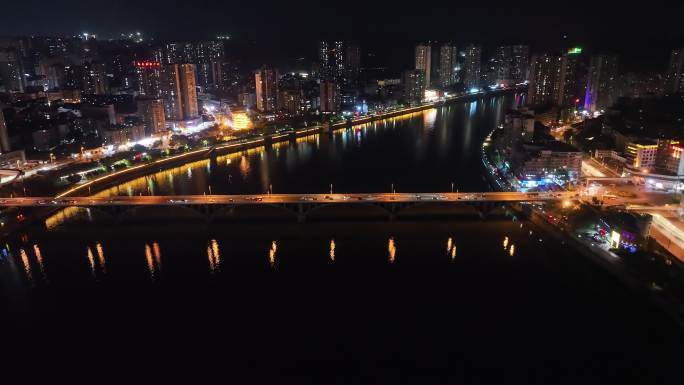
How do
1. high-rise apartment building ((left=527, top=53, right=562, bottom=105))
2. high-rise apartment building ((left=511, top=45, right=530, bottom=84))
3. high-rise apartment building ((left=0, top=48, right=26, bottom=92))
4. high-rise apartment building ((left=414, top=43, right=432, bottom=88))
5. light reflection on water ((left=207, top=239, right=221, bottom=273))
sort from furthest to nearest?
high-rise apartment building ((left=511, top=45, right=530, bottom=84))
high-rise apartment building ((left=414, top=43, right=432, bottom=88))
high-rise apartment building ((left=527, top=53, right=562, bottom=105))
high-rise apartment building ((left=0, top=48, right=26, bottom=92))
light reflection on water ((left=207, top=239, right=221, bottom=273))

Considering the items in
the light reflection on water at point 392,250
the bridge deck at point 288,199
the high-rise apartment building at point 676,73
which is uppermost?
the high-rise apartment building at point 676,73

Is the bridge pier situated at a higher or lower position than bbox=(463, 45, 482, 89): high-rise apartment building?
lower

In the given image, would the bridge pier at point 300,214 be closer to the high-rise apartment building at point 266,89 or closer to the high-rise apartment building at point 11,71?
the high-rise apartment building at point 266,89

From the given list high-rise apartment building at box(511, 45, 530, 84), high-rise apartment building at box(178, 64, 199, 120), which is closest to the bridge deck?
high-rise apartment building at box(178, 64, 199, 120)

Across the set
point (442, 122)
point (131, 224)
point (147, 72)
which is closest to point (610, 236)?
point (131, 224)

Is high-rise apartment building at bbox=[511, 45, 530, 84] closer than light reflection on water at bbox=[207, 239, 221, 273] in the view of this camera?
No

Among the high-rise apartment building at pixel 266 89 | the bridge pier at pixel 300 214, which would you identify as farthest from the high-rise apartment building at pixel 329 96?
the bridge pier at pixel 300 214

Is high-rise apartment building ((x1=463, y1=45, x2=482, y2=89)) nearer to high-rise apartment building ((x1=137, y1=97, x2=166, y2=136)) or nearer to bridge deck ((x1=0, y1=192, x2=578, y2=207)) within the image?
high-rise apartment building ((x1=137, y1=97, x2=166, y2=136))

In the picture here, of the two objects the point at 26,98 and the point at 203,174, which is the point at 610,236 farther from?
the point at 26,98
